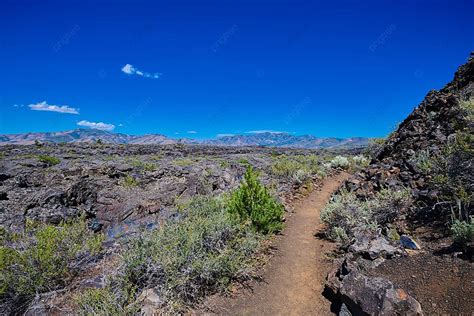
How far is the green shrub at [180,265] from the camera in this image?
445cm

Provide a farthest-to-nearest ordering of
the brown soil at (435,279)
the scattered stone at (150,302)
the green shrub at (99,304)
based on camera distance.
→ the scattered stone at (150,302) < the green shrub at (99,304) < the brown soil at (435,279)

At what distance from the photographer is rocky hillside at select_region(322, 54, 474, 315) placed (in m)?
4.08

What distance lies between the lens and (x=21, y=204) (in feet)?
33.4

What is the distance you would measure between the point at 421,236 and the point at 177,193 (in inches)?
369

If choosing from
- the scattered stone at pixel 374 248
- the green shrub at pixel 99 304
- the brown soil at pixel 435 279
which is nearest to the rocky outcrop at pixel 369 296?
the brown soil at pixel 435 279

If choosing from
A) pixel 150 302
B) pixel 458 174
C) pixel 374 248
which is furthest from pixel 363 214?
pixel 150 302

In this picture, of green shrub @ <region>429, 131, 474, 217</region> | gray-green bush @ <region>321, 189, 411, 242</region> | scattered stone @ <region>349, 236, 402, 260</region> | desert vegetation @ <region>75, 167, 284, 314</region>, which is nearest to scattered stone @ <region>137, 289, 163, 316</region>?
desert vegetation @ <region>75, 167, 284, 314</region>

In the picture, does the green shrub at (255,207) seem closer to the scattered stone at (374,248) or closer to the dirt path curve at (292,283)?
the dirt path curve at (292,283)

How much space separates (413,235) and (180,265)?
5009mm

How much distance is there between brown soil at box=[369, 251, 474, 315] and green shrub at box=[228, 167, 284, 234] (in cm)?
318

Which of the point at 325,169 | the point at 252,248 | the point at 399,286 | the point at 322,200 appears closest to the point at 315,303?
the point at 399,286

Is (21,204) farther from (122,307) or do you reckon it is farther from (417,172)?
(417,172)

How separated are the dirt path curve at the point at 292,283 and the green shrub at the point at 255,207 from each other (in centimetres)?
60

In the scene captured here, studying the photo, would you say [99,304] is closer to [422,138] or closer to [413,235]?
[413,235]
